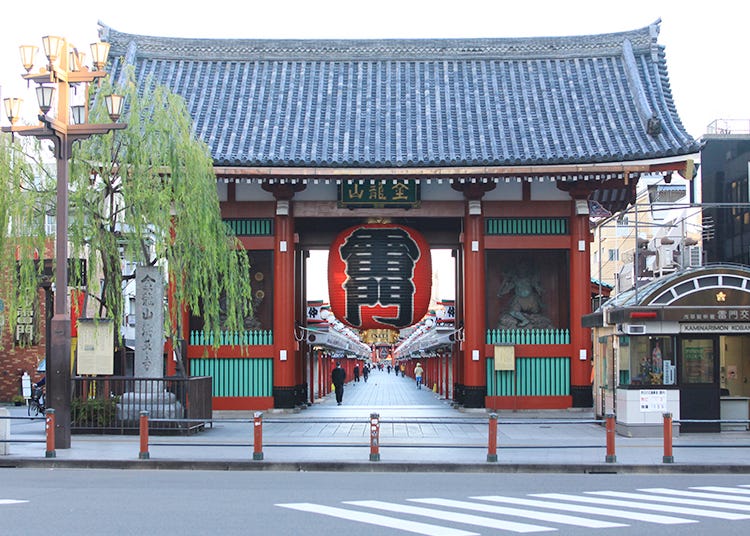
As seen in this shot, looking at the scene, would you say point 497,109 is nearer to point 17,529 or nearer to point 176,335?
point 176,335

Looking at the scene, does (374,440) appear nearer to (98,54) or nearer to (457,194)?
(98,54)

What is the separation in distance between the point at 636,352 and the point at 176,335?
37.3 feet

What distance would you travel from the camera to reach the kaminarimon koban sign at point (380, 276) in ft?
85.9

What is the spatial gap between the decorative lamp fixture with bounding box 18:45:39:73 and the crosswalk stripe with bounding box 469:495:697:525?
1178 cm

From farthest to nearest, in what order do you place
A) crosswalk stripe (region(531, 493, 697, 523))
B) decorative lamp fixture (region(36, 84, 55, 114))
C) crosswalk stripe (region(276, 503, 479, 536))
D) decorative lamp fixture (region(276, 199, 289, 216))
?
1. decorative lamp fixture (region(276, 199, 289, 216))
2. decorative lamp fixture (region(36, 84, 55, 114))
3. crosswalk stripe (region(531, 493, 697, 523))
4. crosswalk stripe (region(276, 503, 479, 536))

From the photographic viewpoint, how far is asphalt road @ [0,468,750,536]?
34.8ft

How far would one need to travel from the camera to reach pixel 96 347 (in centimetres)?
2134

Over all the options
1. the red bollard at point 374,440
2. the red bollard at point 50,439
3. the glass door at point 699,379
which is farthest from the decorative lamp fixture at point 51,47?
the glass door at point 699,379

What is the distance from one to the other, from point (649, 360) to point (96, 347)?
40.3 ft

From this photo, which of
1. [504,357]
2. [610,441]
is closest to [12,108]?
[610,441]

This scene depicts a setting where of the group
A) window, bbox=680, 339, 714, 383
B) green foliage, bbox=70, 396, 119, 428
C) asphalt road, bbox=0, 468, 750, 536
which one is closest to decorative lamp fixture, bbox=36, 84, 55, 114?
asphalt road, bbox=0, 468, 750, 536

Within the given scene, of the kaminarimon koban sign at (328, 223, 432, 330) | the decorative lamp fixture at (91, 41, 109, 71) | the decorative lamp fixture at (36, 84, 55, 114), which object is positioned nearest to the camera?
the decorative lamp fixture at (36, 84, 55, 114)

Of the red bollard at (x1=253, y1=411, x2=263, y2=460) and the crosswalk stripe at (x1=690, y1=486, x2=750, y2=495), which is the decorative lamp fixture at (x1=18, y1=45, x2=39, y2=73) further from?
the crosswalk stripe at (x1=690, y1=486, x2=750, y2=495)

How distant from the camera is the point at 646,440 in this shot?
67.6 ft
